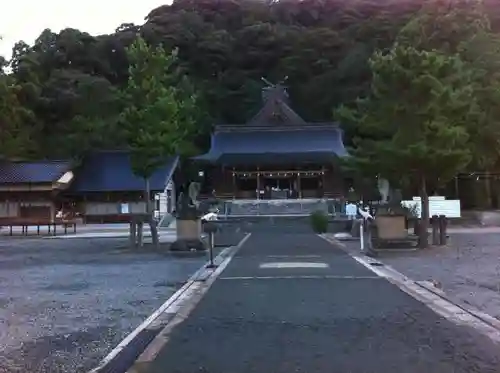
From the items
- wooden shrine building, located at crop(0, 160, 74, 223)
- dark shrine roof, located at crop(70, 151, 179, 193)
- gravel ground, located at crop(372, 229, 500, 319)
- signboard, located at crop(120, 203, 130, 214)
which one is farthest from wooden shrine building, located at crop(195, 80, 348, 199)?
gravel ground, located at crop(372, 229, 500, 319)

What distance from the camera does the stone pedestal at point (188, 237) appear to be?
19430mm

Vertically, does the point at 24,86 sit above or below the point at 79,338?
above

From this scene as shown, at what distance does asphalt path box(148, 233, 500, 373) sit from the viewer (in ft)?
18.5

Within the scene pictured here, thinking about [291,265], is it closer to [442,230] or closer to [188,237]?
[188,237]

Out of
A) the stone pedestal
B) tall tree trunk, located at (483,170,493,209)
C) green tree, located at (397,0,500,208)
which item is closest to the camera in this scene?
the stone pedestal

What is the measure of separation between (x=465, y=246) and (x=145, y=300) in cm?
1248

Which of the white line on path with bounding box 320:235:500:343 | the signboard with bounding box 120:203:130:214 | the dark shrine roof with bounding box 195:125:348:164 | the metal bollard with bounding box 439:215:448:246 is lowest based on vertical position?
→ the white line on path with bounding box 320:235:500:343

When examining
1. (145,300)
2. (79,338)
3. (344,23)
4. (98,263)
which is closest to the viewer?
(79,338)

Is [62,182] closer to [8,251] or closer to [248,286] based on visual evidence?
[8,251]

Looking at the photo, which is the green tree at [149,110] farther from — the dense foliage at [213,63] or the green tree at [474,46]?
the green tree at [474,46]

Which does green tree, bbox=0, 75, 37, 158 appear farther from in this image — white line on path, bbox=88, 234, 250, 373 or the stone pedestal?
white line on path, bbox=88, 234, 250, 373

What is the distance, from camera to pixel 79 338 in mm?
7082

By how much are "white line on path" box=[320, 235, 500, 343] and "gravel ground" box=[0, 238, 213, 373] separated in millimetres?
3626

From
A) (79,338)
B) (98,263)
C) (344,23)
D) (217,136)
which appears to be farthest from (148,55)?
(344,23)
